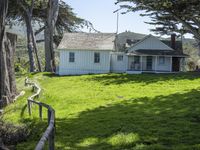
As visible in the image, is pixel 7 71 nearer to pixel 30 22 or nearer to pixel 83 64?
pixel 83 64

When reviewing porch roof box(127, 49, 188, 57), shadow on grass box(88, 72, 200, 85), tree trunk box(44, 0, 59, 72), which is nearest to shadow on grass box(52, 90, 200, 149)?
shadow on grass box(88, 72, 200, 85)

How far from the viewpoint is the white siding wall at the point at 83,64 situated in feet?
124

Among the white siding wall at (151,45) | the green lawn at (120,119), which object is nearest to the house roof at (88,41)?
the white siding wall at (151,45)

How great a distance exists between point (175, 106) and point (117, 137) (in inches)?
239

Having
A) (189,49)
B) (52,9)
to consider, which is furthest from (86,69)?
(189,49)

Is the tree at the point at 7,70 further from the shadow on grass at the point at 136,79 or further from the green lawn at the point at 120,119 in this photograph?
the shadow on grass at the point at 136,79

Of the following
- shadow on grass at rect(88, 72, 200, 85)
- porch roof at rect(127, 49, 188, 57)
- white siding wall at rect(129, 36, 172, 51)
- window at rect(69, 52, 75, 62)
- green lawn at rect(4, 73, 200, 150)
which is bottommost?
green lawn at rect(4, 73, 200, 150)

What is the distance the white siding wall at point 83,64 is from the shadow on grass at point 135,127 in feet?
70.3

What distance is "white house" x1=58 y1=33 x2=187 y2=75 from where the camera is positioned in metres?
38.0

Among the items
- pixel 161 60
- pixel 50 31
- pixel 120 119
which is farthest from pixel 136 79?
pixel 120 119

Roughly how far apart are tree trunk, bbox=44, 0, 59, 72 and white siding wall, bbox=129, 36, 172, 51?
8.71 metres

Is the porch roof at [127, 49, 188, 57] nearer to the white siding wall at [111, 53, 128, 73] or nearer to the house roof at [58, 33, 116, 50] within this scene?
the white siding wall at [111, 53, 128, 73]

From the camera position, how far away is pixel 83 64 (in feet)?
125

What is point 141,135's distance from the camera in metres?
10.1
